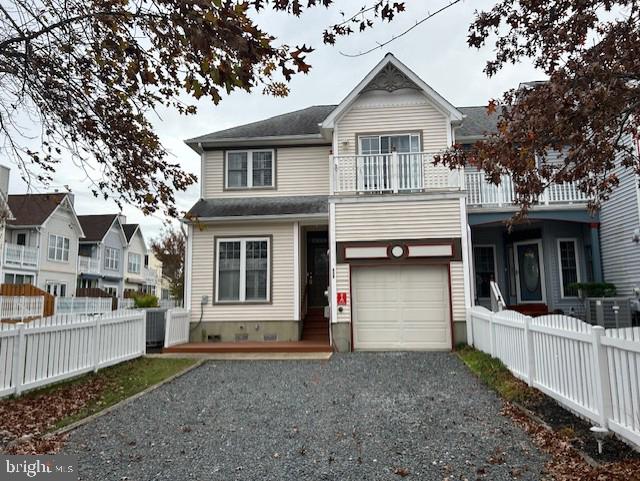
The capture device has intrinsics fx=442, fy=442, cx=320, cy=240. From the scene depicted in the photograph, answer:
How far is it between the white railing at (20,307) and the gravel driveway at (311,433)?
18296mm

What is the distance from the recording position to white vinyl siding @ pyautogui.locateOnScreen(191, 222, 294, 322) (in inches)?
520

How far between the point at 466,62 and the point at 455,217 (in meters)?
5.73

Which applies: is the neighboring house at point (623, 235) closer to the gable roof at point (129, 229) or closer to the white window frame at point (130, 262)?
the gable roof at point (129, 229)

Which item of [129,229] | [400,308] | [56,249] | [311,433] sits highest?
[129,229]

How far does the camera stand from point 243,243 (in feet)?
44.5

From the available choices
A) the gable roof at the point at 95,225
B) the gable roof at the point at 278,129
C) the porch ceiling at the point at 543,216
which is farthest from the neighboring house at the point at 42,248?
the porch ceiling at the point at 543,216

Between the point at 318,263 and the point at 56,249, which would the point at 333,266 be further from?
the point at 56,249

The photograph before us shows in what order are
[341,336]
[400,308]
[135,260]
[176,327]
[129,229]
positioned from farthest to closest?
[135,260] → [129,229] → [176,327] → [400,308] → [341,336]

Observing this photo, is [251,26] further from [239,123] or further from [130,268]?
[130,268]

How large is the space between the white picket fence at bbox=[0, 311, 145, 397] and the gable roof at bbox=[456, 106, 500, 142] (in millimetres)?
11348

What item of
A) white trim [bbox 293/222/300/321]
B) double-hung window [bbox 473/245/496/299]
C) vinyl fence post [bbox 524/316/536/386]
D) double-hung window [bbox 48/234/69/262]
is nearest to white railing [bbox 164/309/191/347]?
white trim [bbox 293/222/300/321]

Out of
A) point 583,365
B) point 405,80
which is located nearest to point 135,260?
point 405,80

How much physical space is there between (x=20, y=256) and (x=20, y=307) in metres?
7.99

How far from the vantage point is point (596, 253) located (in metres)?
13.7
